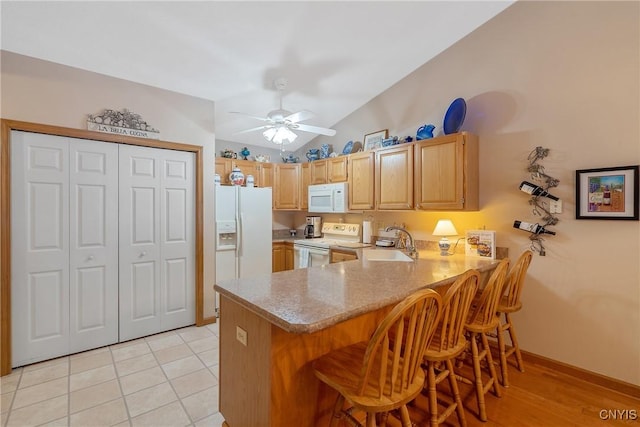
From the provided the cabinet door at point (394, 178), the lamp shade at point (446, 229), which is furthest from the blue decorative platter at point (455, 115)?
the lamp shade at point (446, 229)

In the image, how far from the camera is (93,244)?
9.25 feet

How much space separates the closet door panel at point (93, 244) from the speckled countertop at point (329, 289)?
185 cm

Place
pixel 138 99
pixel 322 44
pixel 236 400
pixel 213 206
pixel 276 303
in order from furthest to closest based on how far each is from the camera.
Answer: pixel 213 206
pixel 138 99
pixel 322 44
pixel 236 400
pixel 276 303

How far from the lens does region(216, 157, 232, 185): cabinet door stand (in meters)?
4.27

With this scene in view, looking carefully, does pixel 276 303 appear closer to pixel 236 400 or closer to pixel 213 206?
pixel 236 400

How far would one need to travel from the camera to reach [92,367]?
2521 mm

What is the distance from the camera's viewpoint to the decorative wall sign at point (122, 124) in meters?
2.77

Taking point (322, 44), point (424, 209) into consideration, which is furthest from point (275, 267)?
point (322, 44)

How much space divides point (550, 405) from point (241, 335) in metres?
2.13

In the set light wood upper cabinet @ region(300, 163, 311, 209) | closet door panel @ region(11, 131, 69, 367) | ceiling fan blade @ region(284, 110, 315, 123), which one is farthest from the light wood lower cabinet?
closet door panel @ region(11, 131, 69, 367)

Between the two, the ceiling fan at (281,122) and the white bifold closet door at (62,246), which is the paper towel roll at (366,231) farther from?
the white bifold closet door at (62,246)

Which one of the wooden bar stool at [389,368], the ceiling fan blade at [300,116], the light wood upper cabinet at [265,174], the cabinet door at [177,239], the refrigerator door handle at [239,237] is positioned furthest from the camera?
the light wood upper cabinet at [265,174]

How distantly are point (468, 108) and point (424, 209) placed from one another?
112 centimetres

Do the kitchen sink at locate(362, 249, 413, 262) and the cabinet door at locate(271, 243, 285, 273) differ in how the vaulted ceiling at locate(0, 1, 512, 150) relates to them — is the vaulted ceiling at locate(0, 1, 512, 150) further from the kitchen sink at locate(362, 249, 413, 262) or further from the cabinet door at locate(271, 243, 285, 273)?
the cabinet door at locate(271, 243, 285, 273)
